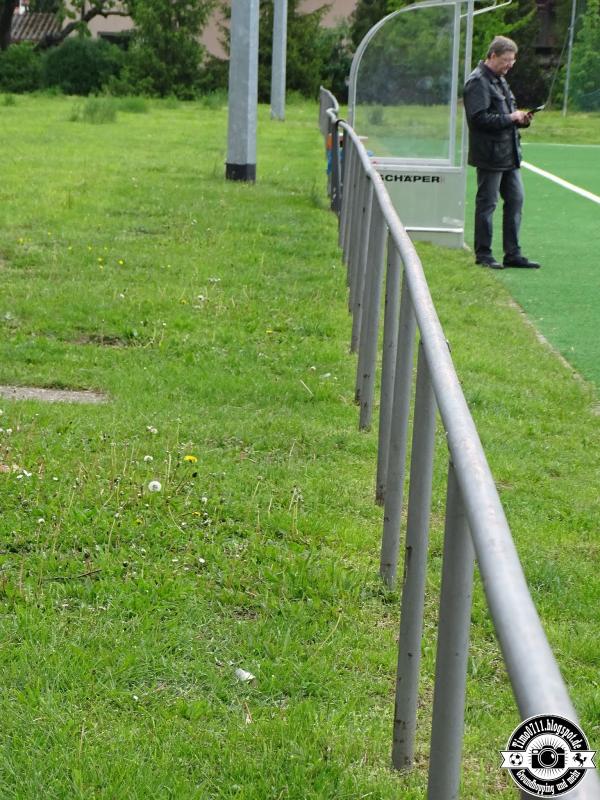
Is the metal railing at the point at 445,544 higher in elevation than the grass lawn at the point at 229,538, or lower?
higher

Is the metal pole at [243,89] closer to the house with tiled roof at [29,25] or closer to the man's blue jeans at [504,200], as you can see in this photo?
the man's blue jeans at [504,200]

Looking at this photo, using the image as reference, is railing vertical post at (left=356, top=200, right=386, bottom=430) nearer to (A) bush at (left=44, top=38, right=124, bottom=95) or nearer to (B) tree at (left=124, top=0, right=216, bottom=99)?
(B) tree at (left=124, top=0, right=216, bottom=99)

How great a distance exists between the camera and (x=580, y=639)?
4242 millimetres

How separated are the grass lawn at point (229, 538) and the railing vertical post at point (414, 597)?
0.33 feet

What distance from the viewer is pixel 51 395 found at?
6.89 m

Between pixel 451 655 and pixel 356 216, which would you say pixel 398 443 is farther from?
pixel 356 216

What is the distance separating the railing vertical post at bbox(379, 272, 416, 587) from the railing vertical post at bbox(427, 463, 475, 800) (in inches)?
62.5

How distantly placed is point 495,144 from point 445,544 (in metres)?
Answer: 9.47

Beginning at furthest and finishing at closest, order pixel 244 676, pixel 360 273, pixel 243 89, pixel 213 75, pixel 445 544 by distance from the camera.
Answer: pixel 213 75, pixel 243 89, pixel 360 273, pixel 244 676, pixel 445 544

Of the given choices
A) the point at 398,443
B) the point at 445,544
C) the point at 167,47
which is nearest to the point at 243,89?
the point at 398,443

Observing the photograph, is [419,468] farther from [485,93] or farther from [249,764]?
[485,93]

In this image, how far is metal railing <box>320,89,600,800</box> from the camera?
1.61m

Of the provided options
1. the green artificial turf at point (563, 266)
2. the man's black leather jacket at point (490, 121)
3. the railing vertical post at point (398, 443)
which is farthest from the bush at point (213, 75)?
the railing vertical post at point (398, 443)

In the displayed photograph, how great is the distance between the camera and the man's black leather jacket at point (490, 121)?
1146cm
